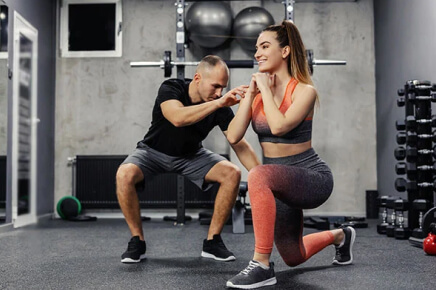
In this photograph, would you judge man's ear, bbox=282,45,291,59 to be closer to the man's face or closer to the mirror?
the man's face

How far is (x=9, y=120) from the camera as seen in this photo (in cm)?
442

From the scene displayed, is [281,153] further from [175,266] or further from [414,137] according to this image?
[414,137]

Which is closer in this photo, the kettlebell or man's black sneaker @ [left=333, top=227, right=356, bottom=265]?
man's black sneaker @ [left=333, top=227, right=356, bottom=265]

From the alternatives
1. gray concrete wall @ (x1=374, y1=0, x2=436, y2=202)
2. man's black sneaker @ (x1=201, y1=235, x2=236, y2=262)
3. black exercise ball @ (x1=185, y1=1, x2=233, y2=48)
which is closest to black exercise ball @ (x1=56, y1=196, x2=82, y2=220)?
black exercise ball @ (x1=185, y1=1, x2=233, y2=48)

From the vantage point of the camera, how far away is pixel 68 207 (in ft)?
16.8

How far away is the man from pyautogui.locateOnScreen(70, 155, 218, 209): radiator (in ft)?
8.76

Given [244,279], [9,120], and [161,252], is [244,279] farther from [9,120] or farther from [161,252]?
[9,120]

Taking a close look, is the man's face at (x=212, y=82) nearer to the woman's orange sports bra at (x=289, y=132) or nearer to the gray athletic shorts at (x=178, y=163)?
the gray athletic shorts at (x=178, y=163)

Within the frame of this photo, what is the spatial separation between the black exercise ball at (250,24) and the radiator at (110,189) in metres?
1.54

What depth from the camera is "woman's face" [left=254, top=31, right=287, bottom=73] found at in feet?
6.51

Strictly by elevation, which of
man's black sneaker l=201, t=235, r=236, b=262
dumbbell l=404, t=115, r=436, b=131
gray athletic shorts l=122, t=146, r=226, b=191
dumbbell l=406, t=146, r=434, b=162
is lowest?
man's black sneaker l=201, t=235, r=236, b=262

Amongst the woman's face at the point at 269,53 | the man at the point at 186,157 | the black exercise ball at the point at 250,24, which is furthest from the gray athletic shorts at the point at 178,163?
the black exercise ball at the point at 250,24

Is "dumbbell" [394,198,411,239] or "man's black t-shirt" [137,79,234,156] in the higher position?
"man's black t-shirt" [137,79,234,156]

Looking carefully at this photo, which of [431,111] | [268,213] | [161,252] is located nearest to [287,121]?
[268,213]
